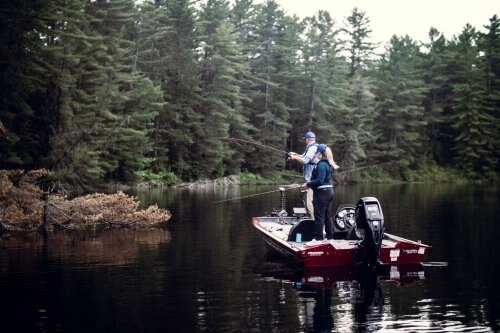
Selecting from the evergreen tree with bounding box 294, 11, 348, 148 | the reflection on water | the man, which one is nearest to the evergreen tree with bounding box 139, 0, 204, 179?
the evergreen tree with bounding box 294, 11, 348, 148

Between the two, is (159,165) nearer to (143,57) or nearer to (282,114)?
(143,57)

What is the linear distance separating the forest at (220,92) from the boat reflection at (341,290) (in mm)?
18547

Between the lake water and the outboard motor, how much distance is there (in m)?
0.40

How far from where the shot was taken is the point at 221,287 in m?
11.8

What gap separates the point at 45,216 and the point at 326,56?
130 ft

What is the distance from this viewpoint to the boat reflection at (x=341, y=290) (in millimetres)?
9445

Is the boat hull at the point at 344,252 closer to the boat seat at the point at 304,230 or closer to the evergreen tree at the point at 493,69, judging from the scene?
the boat seat at the point at 304,230

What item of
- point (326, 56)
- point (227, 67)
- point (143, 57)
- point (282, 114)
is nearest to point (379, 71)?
point (326, 56)

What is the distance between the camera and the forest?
3073cm

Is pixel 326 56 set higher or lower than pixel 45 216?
higher

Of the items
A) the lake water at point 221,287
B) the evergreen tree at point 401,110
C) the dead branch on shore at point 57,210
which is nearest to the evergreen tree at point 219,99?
the evergreen tree at point 401,110

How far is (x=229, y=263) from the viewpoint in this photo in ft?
47.2

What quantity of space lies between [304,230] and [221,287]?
147 inches

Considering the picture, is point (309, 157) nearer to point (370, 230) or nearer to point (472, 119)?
point (370, 230)
